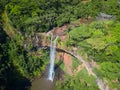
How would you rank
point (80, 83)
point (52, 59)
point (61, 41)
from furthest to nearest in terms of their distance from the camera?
point (52, 59)
point (61, 41)
point (80, 83)

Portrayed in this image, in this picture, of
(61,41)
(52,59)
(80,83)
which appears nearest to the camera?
(80,83)

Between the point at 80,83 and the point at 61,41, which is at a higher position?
the point at 61,41

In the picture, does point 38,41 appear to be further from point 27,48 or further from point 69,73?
point 69,73

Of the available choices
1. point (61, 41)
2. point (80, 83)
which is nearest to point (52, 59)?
point (61, 41)

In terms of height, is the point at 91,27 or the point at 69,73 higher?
the point at 91,27

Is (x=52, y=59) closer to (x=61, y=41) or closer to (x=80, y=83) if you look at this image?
(x=61, y=41)

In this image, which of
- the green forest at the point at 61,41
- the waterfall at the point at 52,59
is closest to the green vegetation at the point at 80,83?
the green forest at the point at 61,41

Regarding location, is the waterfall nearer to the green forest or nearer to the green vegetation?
the green forest

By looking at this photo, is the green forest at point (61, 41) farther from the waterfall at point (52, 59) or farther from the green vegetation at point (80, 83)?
the waterfall at point (52, 59)

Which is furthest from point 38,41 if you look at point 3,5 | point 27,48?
point 3,5
